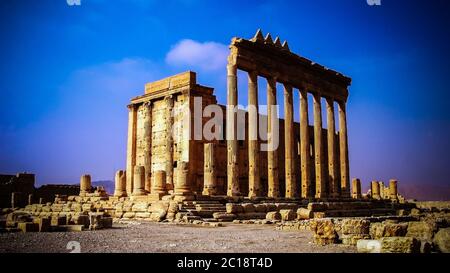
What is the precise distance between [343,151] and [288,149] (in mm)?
7173

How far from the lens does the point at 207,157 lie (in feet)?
67.9

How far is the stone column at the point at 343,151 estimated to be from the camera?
97.1ft

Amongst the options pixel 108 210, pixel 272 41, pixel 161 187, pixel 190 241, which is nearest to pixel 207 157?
pixel 161 187

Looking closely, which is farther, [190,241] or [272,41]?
[272,41]

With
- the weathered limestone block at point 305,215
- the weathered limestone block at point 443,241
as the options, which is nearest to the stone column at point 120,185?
the weathered limestone block at point 305,215

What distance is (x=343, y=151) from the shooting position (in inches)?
1188

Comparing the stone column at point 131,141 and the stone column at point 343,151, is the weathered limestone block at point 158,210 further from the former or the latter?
the stone column at point 343,151

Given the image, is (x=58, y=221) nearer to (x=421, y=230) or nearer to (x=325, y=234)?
(x=325, y=234)

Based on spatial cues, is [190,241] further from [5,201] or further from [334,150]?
[5,201]

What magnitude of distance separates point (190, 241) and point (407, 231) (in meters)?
4.85

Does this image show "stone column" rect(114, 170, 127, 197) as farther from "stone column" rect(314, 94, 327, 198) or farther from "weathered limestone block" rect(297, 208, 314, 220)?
"stone column" rect(314, 94, 327, 198)

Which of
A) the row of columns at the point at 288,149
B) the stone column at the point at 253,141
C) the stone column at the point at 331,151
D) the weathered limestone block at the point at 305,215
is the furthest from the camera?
the stone column at the point at 331,151

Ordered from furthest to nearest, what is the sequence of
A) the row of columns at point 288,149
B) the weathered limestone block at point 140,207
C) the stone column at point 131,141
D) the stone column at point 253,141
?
the stone column at point 131,141
the stone column at point 253,141
the row of columns at point 288,149
the weathered limestone block at point 140,207
